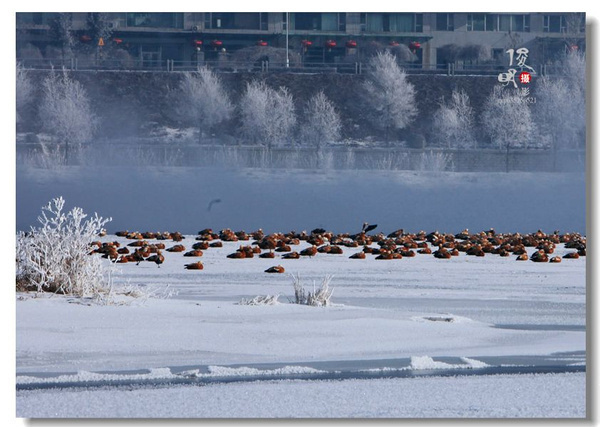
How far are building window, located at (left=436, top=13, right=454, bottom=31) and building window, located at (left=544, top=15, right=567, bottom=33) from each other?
600 mm

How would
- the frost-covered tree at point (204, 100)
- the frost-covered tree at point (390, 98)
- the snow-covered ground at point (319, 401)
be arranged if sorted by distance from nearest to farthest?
the snow-covered ground at point (319, 401) < the frost-covered tree at point (204, 100) < the frost-covered tree at point (390, 98)

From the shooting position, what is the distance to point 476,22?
7340 mm

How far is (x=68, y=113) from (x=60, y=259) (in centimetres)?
110

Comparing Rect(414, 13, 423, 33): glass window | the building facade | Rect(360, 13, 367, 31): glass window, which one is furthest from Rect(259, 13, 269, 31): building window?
Rect(414, 13, 423, 33): glass window

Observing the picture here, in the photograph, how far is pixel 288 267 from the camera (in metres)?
9.46

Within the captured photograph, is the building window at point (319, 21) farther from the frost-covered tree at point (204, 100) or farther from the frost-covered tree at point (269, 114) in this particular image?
the frost-covered tree at point (269, 114)

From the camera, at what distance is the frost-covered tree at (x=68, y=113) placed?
779cm

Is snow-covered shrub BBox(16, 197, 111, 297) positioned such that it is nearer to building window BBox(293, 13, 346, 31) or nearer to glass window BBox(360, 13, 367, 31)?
A: building window BBox(293, 13, 346, 31)

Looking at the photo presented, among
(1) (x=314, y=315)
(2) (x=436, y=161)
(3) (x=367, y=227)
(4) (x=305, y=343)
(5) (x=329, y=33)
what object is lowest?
(4) (x=305, y=343)

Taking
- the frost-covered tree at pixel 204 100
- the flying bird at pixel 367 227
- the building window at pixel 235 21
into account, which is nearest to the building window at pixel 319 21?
the building window at pixel 235 21

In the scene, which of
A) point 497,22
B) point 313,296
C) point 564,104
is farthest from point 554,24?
point 313,296

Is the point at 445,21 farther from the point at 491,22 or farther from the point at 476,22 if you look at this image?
the point at 491,22

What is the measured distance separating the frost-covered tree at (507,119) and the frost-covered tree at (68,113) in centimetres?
282
